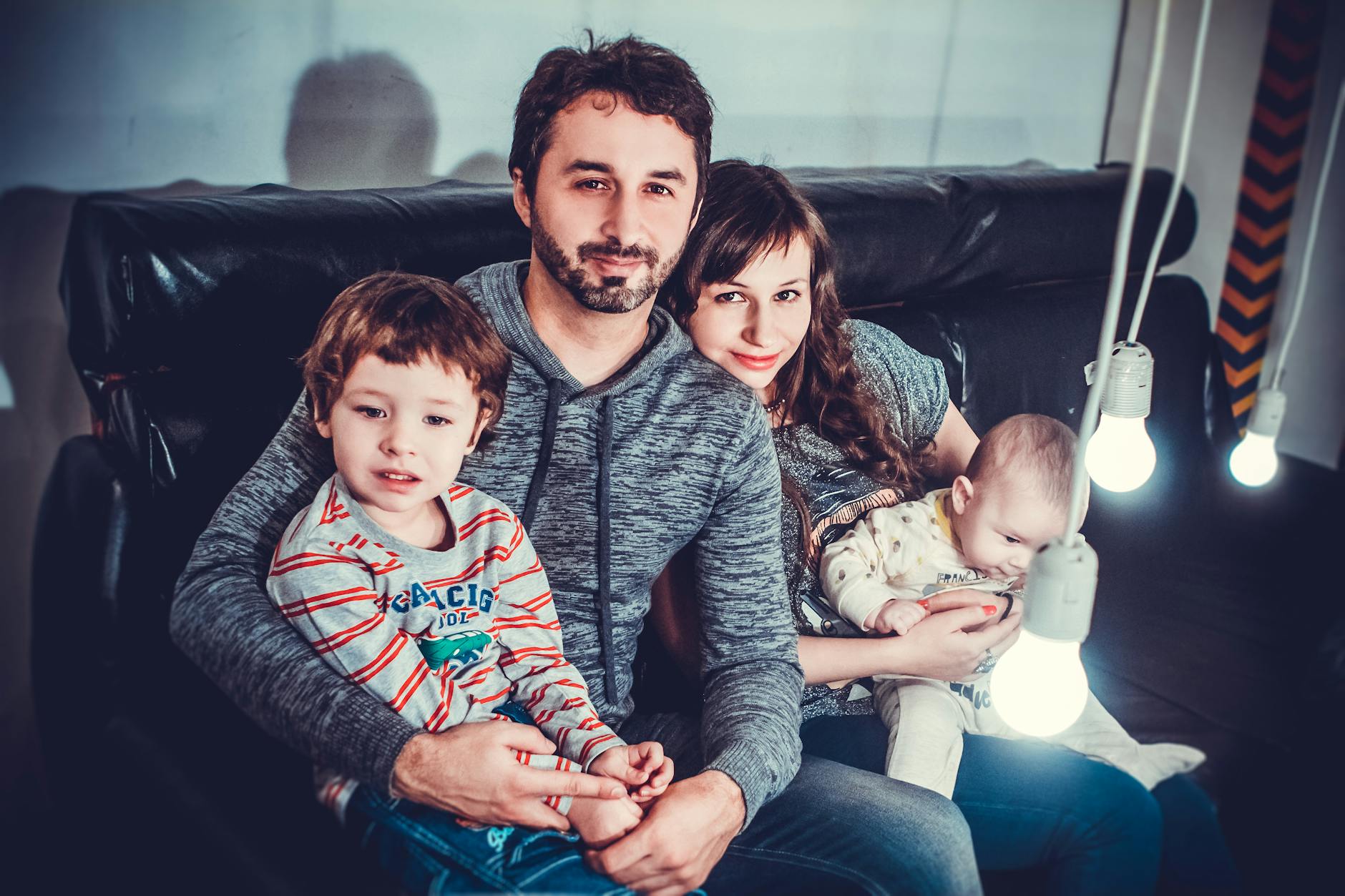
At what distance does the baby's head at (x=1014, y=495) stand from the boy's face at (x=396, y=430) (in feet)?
2.41

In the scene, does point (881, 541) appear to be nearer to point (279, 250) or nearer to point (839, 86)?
point (279, 250)

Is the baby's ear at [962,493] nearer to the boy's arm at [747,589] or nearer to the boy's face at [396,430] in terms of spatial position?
the boy's arm at [747,589]

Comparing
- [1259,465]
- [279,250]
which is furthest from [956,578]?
[279,250]

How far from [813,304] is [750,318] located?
16cm

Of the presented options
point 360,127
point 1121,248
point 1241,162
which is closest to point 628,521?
point 1121,248

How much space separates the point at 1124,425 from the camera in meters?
1.38

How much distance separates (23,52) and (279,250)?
15.8 inches

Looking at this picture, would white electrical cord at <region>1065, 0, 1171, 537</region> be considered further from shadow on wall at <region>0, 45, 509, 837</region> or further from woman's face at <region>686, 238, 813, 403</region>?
shadow on wall at <region>0, 45, 509, 837</region>

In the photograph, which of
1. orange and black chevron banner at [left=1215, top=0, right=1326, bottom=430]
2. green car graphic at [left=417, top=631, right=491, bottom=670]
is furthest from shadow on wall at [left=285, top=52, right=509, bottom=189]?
orange and black chevron banner at [left=1215, top=0, right=1326, bottom=430]

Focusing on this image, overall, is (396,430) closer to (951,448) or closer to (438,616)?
(438,616)

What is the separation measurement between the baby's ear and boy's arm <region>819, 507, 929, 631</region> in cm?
6

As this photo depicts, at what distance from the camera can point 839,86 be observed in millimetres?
2008

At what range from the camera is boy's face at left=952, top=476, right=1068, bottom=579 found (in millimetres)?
1350

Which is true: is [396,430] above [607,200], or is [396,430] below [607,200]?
below
